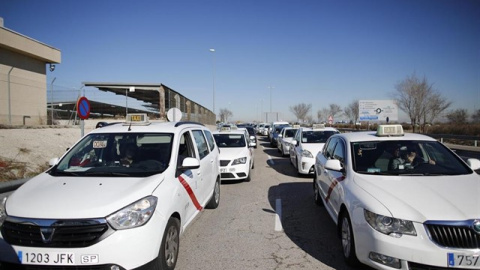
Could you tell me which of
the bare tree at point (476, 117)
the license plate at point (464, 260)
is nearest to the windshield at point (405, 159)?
the license plate at point (464, 260)

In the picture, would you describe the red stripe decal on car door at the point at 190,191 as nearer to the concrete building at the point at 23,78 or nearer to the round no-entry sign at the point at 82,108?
the round no-entry sign at the point at 82,108

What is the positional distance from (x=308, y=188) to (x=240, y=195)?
2.00 metres

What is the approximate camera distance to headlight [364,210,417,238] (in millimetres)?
3100

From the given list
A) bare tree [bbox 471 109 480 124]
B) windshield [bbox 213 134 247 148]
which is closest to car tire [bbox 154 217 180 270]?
windshield [bbox 213 134 247 148]

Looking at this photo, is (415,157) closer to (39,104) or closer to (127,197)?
(127,197)

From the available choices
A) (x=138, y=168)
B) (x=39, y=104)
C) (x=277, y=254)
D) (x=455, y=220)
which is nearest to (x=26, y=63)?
(x=39, y=104)

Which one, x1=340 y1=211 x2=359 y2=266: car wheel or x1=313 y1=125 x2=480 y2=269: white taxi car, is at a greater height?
x1=313 y1=125 x2=480 y2=269: white taxi car

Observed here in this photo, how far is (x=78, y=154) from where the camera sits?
4461 millimetres

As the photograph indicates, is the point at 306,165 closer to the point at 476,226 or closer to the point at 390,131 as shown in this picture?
the point at 390,131

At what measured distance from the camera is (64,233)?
115 inches

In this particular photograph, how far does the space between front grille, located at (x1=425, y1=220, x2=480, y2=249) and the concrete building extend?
66.6ft

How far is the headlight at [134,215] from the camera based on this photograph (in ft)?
9.87

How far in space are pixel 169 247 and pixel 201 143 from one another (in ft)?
8.50

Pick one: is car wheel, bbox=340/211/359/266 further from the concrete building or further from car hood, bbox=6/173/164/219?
the concrete building
